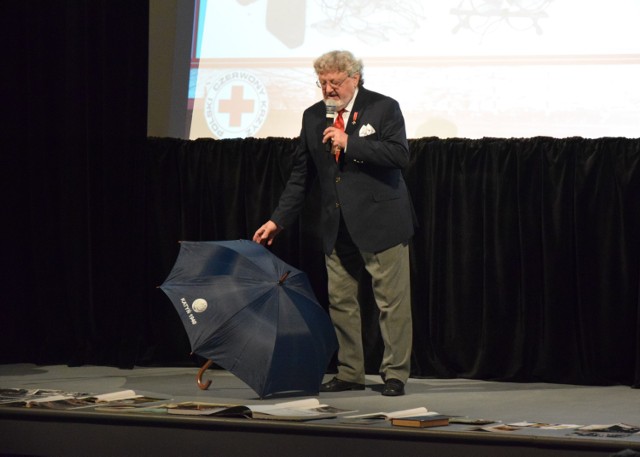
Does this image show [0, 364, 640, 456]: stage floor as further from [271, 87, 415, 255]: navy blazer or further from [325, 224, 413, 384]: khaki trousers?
[271, 87, 415, 255]: navy blazer

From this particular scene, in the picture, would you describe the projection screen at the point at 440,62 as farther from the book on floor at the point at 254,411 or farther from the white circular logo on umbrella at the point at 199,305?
the book on floor at the point at 254,411

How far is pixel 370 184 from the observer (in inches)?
175

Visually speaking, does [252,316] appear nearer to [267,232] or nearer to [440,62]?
[267,232]

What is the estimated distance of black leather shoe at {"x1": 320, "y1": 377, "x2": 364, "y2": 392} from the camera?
14.9 feet

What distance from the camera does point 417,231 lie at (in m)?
5.14

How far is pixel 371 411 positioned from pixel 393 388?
530mm

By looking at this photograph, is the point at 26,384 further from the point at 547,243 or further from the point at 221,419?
the point at 547,243

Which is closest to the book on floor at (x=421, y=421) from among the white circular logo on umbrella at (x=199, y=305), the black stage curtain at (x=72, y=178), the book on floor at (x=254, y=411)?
the book on floor at (x=254, y=411)

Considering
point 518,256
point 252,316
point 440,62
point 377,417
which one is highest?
point 440,62

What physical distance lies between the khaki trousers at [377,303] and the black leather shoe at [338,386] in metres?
0.02

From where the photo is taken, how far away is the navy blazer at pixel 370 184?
440 cm

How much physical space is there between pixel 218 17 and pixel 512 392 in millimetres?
2498

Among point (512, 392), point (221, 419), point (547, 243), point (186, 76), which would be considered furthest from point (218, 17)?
point (221, 419)

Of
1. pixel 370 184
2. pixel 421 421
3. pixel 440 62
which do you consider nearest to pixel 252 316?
pixel 370 184
